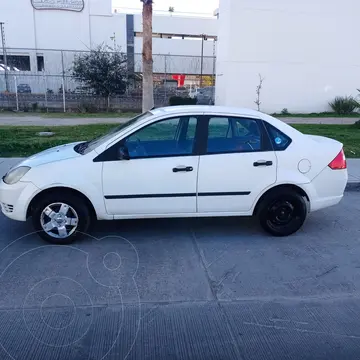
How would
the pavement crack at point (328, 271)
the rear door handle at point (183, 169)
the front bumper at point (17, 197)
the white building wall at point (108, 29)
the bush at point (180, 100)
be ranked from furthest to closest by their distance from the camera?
the white building wall at point (108, 29) → the bush at point (180, 100) → the rear door handle at point (183, 169) → the front bumper at point (17, 197) → the pavement crack at point (328, 271)

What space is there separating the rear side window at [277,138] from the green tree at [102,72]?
1915 centimetres

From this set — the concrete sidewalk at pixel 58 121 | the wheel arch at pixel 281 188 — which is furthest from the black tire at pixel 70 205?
the concrete sidewalk at pixel 58 121

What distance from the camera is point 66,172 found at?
14.2 ft

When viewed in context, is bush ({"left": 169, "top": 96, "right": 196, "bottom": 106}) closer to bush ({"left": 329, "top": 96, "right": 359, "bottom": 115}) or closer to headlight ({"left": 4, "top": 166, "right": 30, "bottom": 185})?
bush ({"left": 329, "top": 96, "right": 359, "bottom": 115})

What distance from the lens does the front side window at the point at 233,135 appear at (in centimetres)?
461

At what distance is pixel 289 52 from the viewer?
23.0 metres

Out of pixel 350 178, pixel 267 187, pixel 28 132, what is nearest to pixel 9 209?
pixel 267 187

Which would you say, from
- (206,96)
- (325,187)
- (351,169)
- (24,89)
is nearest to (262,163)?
(325,187)

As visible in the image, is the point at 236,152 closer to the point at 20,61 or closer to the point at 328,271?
the point at 328,271

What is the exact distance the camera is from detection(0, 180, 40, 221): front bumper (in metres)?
4.34

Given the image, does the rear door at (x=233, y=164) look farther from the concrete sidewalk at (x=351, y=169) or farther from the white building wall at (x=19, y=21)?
the white building wall at (x=19, y=21)

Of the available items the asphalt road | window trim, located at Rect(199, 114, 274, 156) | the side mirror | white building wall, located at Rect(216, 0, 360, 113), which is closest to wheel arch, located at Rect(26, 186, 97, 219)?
the asphalt road

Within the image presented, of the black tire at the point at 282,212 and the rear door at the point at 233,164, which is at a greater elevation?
the rear door at the point at 233,164

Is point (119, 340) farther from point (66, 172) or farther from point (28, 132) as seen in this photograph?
point (28, 132)
